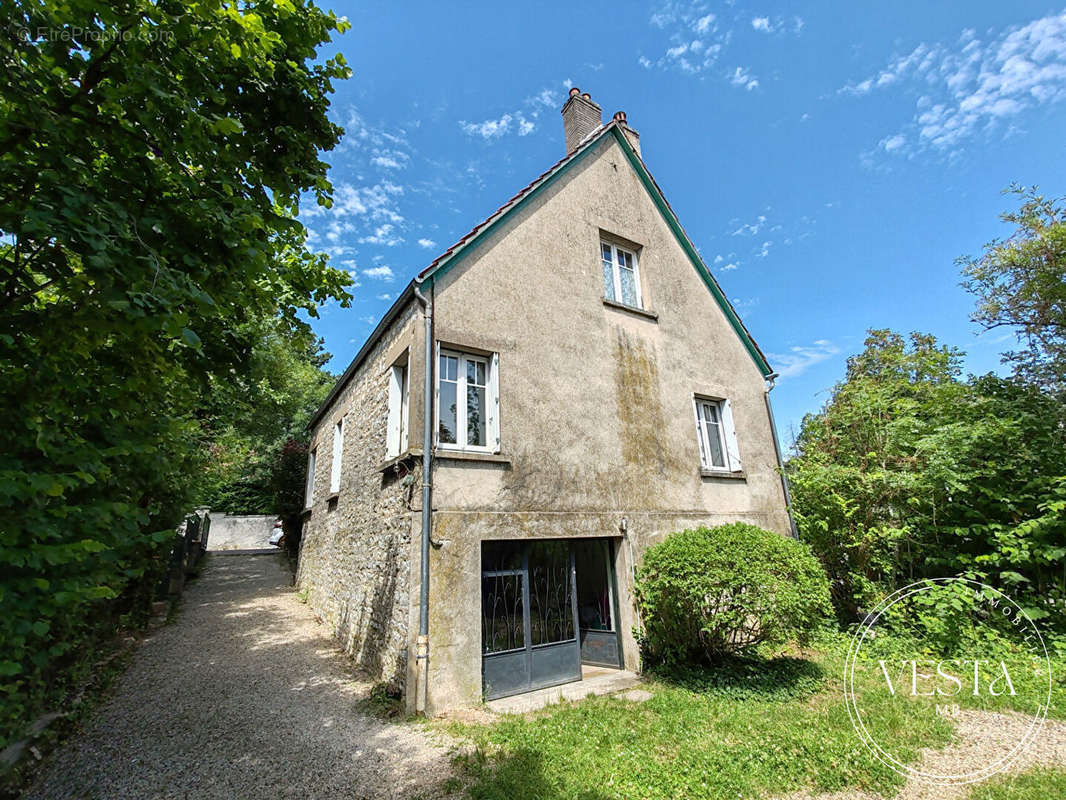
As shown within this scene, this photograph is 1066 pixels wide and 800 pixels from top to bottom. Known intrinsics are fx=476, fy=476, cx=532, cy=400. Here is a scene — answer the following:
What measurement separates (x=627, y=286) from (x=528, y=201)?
270 cm

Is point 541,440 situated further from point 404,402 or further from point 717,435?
point 717,435

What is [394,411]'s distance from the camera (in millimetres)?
7887

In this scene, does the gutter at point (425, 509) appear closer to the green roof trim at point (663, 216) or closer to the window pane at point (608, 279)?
the green roof trim at point (663, 216)

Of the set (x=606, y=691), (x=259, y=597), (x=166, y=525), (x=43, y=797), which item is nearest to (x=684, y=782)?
(x=606, y=691)

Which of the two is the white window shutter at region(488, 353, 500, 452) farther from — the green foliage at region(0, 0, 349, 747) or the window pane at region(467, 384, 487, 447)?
the green foliage at region(0, 0, 349, 747)

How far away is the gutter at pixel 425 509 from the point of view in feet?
18.3

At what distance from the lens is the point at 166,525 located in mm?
10922

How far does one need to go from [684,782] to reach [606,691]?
2439 millimetres

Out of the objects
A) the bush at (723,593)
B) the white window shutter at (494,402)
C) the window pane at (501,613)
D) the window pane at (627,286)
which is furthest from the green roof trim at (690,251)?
the window pane at (501,613)

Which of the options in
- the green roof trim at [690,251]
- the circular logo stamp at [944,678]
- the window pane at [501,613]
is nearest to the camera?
the circular logo stamp at [944,678]

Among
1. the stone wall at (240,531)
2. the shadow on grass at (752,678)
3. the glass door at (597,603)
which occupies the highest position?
the stone wall at (240,531)

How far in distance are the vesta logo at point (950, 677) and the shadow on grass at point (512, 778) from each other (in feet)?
16.8

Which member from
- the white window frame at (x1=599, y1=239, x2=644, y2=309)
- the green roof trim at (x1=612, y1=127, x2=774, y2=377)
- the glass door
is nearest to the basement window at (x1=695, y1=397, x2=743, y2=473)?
the green roof trim at (x1=612, y1=127, x2=774, y2=377)

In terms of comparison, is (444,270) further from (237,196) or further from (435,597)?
(435,597)
